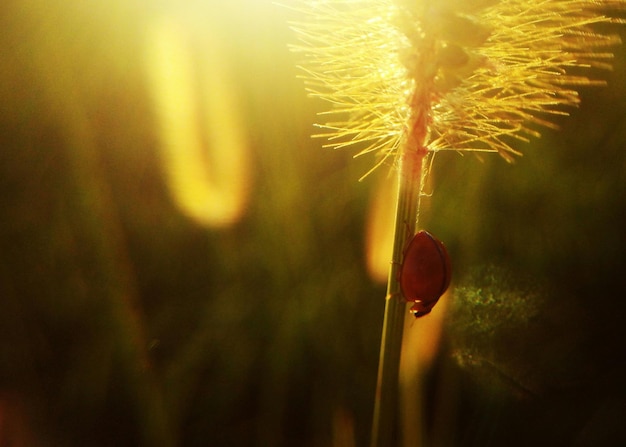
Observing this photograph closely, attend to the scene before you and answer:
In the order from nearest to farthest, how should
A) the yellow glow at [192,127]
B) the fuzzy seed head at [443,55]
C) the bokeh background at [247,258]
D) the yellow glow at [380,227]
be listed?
the fuzzy seed head at [443,55] → the bokeh background at [247,258] → the yellow glow at [380,227] → the yellow glow at [192,127]

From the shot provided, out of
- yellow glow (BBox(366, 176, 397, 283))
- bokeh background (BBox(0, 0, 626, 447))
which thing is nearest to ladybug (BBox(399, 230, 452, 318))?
bokeh background (BBox(0, 0, 626, 447))

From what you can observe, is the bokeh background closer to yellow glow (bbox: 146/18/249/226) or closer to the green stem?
yellow glow (bbox: 146/18/249/226)

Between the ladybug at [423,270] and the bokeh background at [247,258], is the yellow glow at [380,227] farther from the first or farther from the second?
the ladybug at [423,270]

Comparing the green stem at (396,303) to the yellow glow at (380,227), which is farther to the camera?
the yellow glow at (380,227)

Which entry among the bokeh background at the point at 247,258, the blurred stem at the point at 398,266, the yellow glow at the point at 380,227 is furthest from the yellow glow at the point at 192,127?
the blurred stem at the point at 398,266

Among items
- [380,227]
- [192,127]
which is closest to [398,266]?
[380,227]

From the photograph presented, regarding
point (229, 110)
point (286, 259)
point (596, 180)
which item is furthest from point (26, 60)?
point (596, 180)
